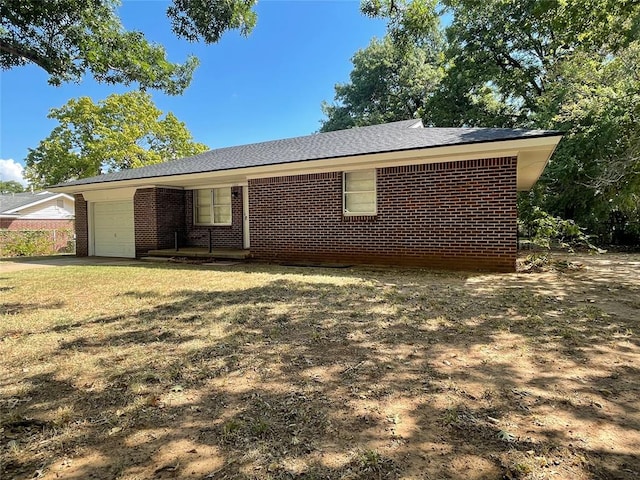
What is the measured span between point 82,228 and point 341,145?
36.0 ft

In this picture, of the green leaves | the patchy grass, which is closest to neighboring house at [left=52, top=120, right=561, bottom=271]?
the patchy grass

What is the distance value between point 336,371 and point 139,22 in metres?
9.32

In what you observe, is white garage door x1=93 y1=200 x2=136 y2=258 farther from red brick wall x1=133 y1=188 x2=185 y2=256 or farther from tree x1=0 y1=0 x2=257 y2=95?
tree x1=0 y1=0 x2=257 y2=95

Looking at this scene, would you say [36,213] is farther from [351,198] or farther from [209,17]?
[351,198]

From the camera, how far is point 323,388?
2756 millimetres

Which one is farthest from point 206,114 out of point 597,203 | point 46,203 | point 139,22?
point 597,203

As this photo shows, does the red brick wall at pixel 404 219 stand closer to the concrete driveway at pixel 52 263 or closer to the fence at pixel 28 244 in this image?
the concrete driveway at pixel 52 263

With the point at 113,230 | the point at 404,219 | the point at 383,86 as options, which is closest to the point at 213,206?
the point at 113,230

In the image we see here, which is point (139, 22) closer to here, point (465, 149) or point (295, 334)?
point (465, 149)

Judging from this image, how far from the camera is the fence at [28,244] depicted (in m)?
18.8

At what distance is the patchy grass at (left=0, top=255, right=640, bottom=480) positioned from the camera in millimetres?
1937

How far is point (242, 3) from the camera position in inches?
290

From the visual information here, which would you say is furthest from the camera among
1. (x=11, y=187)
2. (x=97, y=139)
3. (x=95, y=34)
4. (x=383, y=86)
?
(x=11, y=187)

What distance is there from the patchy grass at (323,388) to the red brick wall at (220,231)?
7.25 meters
